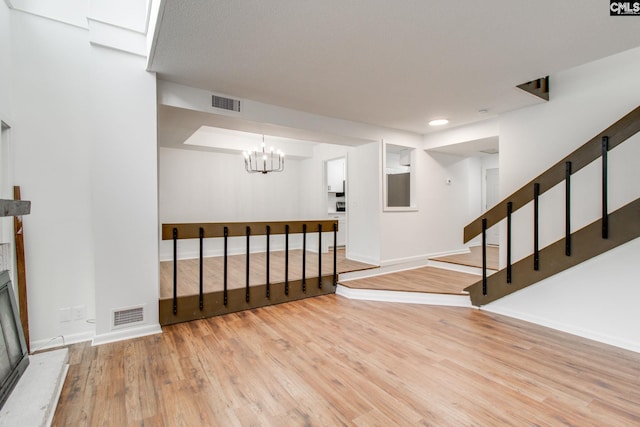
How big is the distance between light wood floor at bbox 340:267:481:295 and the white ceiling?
2.41 metres

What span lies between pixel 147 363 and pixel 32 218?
1.65 metres

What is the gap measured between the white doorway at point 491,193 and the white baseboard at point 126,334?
7.34 metres

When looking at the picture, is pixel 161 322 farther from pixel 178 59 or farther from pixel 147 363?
pixel 178 59

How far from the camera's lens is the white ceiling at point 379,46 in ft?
6.42

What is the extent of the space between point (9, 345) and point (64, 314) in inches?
40.5

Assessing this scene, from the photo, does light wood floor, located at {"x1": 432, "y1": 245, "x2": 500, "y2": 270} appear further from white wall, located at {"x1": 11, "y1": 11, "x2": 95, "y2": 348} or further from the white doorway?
white wall, located at {"x1": 11, "y1": 11, "x2": 95, "y2": 348}

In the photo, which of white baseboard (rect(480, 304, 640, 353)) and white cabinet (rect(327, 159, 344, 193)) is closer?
white baseboard (rect(480, 304, 640, 353))

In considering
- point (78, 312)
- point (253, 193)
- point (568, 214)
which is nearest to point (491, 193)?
point (568, 214)

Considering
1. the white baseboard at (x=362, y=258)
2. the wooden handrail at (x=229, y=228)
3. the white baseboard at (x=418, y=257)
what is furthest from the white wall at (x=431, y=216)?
the wooden handrail at (x=229, y=228)

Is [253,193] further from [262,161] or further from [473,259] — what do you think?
[473,259]

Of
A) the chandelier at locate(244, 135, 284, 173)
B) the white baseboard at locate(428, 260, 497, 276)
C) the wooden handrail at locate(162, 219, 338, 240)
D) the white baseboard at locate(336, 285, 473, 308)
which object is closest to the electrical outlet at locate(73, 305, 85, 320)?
the wooden handrail at locate(162, 219, 338, 240)

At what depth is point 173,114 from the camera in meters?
3.44

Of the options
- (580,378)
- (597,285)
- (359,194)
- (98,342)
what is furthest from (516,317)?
(98,342)

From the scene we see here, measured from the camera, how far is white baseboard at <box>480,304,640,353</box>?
2654 mm
